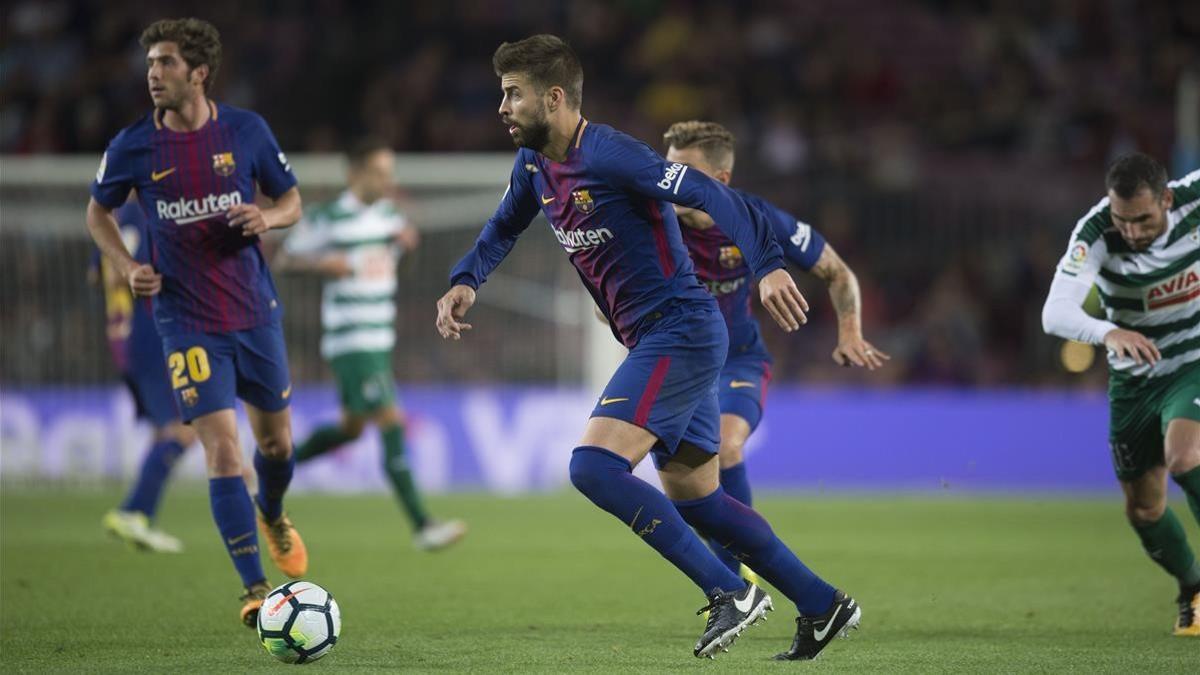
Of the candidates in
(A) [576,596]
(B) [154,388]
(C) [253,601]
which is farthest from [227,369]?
(B) [154,388]

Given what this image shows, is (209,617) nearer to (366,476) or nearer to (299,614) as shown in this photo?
(299,614)

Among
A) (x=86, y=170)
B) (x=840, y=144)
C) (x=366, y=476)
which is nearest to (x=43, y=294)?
(x=86, y=170)

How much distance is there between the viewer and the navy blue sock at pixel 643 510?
5.85 metres

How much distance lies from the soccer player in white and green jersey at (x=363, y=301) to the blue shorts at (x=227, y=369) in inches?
121

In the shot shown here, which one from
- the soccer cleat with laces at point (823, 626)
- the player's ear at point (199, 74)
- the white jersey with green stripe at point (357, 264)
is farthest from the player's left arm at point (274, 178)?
the white jersey with green stripe at point (357, 264)

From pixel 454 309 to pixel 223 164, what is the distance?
1.85 metres

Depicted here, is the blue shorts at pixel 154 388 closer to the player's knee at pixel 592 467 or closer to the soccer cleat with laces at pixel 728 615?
the player's knee at pixel 592 467

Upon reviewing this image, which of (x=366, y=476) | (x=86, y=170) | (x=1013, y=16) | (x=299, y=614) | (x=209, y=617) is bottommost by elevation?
(x=366, y=476)

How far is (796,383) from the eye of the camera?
687 inches

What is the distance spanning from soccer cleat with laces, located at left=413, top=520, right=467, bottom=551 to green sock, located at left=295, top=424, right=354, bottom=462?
3.10 feet

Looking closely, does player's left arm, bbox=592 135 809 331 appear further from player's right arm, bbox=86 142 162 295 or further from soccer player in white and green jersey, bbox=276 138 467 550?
soccer player in white and green jersey, bbox=276 138 467 550

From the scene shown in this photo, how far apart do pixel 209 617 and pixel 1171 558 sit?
14.3 ft

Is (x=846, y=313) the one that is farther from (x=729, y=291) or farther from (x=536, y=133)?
(x=536, y=133)

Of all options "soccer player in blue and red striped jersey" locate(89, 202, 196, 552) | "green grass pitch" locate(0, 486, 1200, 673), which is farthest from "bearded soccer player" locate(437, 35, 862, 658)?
"soccer player in blue and red striped jersey" locate(89, 202, 196, 552)
